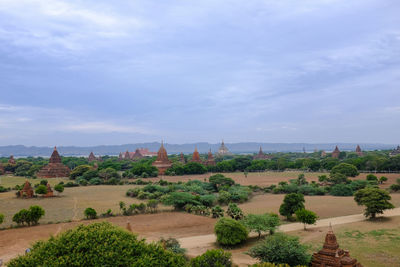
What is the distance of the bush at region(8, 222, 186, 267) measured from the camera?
9.38 meters

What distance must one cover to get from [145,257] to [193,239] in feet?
33.8

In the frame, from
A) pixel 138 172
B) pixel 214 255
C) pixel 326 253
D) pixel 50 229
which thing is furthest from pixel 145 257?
pixel 138 172

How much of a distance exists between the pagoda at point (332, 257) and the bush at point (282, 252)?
16.8 inches

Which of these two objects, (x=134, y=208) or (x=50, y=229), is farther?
(x=134, y=208)

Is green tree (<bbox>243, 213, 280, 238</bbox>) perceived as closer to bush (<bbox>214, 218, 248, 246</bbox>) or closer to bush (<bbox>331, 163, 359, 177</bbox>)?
bush (<bbox>214, 218, 248, 246</bbox>)

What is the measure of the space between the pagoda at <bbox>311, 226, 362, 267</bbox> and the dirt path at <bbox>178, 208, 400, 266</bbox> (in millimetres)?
3362

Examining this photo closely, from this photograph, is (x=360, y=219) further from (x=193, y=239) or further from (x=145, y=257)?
(x=145, y=257)

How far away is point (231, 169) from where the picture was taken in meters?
67.9

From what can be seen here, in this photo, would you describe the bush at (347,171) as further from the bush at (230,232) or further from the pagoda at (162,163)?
the bush at (230,232)

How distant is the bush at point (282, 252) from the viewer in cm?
1351

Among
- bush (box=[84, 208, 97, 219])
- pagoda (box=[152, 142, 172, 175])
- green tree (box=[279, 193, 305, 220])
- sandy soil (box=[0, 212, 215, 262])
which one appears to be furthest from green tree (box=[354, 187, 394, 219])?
pagoda (box=[152, 142, 172, 175])

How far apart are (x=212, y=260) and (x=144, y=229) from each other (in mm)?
11210

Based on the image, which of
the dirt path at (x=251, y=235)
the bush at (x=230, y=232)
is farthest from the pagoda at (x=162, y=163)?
the bush at (x=230, y=232)

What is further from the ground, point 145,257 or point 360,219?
point 145,257
